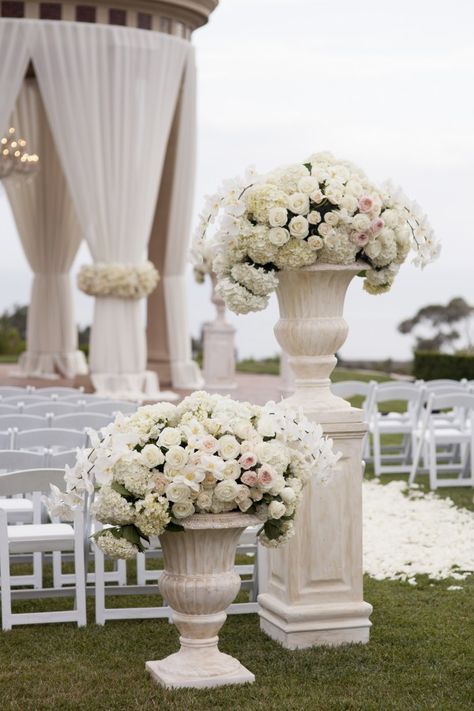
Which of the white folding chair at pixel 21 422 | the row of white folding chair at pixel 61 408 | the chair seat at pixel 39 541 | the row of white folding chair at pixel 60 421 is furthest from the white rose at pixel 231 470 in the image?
the row of white folding chair at pixel 61 408

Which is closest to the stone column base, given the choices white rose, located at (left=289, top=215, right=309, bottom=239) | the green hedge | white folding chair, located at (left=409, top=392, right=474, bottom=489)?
white rose, located at (left=289, top=215, right=309, bottom=239)

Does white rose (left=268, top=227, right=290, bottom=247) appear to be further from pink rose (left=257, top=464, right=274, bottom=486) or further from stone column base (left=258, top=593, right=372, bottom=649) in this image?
stone column base (left=258, top=593, right=372, bottom=649)

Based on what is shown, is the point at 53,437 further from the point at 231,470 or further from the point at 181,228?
the point at 181,228

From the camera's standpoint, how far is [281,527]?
5172 mm

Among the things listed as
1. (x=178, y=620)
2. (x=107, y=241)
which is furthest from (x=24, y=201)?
(x=178, y=620)

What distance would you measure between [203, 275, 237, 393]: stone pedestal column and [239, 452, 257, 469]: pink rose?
41.3ft

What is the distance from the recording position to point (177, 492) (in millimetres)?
4887

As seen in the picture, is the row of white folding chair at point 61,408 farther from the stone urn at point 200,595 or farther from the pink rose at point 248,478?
the pink rose at point 248,478

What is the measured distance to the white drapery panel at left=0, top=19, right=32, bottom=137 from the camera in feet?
54.2

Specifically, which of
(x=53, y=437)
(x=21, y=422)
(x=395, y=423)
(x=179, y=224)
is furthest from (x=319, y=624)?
(x=179, y=224)

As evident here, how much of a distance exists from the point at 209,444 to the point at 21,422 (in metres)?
4.20

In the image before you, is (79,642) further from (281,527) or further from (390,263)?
(390,263)

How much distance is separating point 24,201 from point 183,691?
16.5 meters

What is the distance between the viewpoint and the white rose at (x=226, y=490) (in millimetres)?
4906
